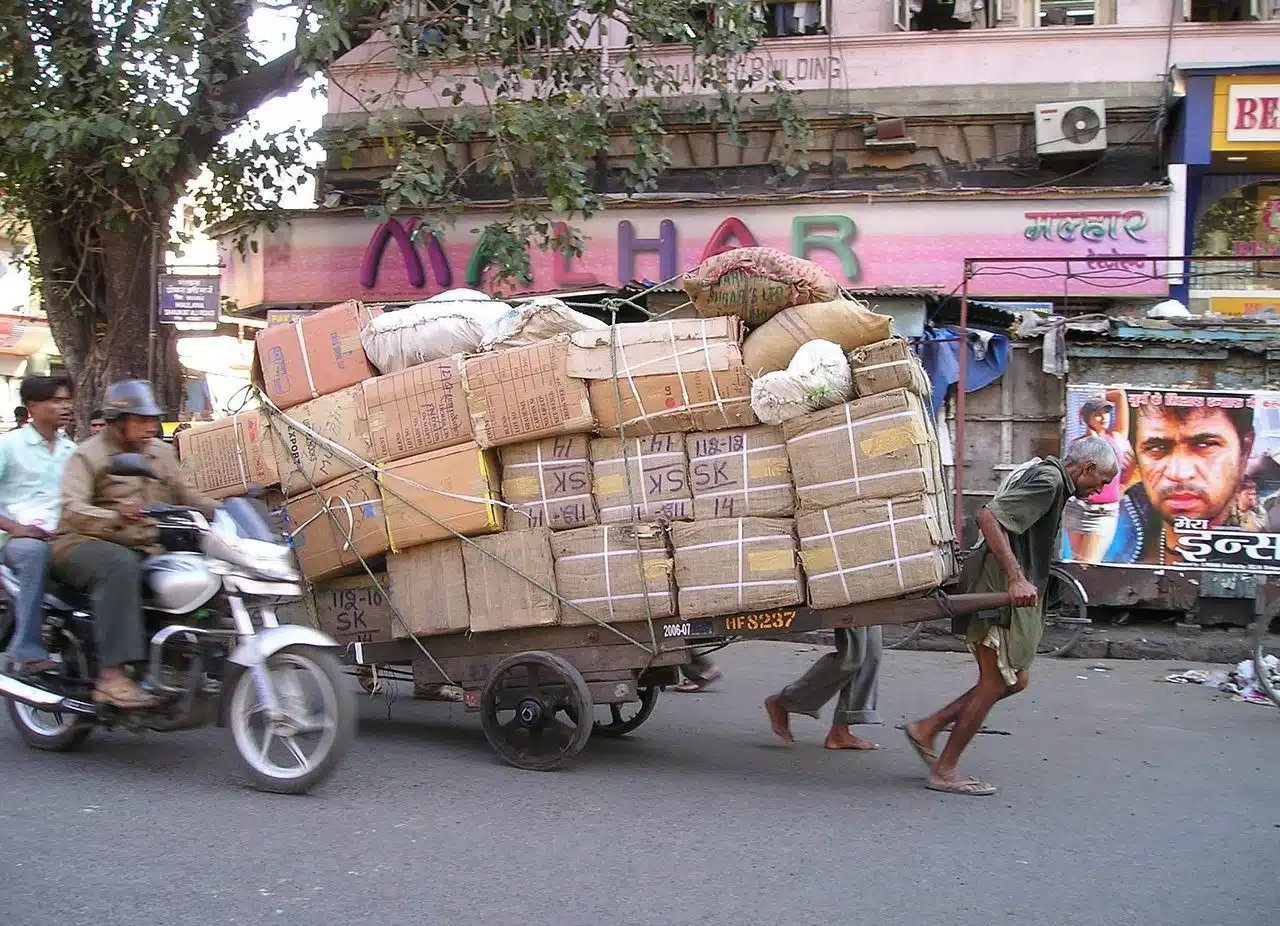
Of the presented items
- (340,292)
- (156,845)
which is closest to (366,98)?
(340,292)

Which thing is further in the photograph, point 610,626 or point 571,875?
point 610,626

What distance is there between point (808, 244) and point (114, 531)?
8.75 m

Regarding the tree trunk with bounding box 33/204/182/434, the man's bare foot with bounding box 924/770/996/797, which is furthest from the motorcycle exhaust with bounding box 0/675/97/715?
the tree trunk with bounding box 33/204/182/434

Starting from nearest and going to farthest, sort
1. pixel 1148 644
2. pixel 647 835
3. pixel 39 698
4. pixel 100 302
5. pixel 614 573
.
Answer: pixel 647 835 → pixel 39 698 → pixel 614 573 → pixel 1148 644 → pixel 100 302

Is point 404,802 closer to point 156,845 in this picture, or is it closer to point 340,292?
point 156,845

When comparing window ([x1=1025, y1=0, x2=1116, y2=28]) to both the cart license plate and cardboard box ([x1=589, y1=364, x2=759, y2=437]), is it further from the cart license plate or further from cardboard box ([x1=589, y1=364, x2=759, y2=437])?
the cart license plate

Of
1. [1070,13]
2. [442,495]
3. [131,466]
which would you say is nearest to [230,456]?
[442,495]

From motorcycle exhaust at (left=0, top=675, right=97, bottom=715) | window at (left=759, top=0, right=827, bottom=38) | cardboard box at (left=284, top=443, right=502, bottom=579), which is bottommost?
motorcycle exhaust at (left=0, top=675, right=97, bottom=715)

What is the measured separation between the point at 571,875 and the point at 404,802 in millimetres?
1065

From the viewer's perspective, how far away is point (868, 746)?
249 inches

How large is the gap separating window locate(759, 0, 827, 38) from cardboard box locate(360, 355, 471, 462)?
30.3 ft

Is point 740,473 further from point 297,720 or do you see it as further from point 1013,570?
point 297,720

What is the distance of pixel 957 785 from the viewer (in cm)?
541

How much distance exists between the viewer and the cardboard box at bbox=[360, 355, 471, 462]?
18.7ft
